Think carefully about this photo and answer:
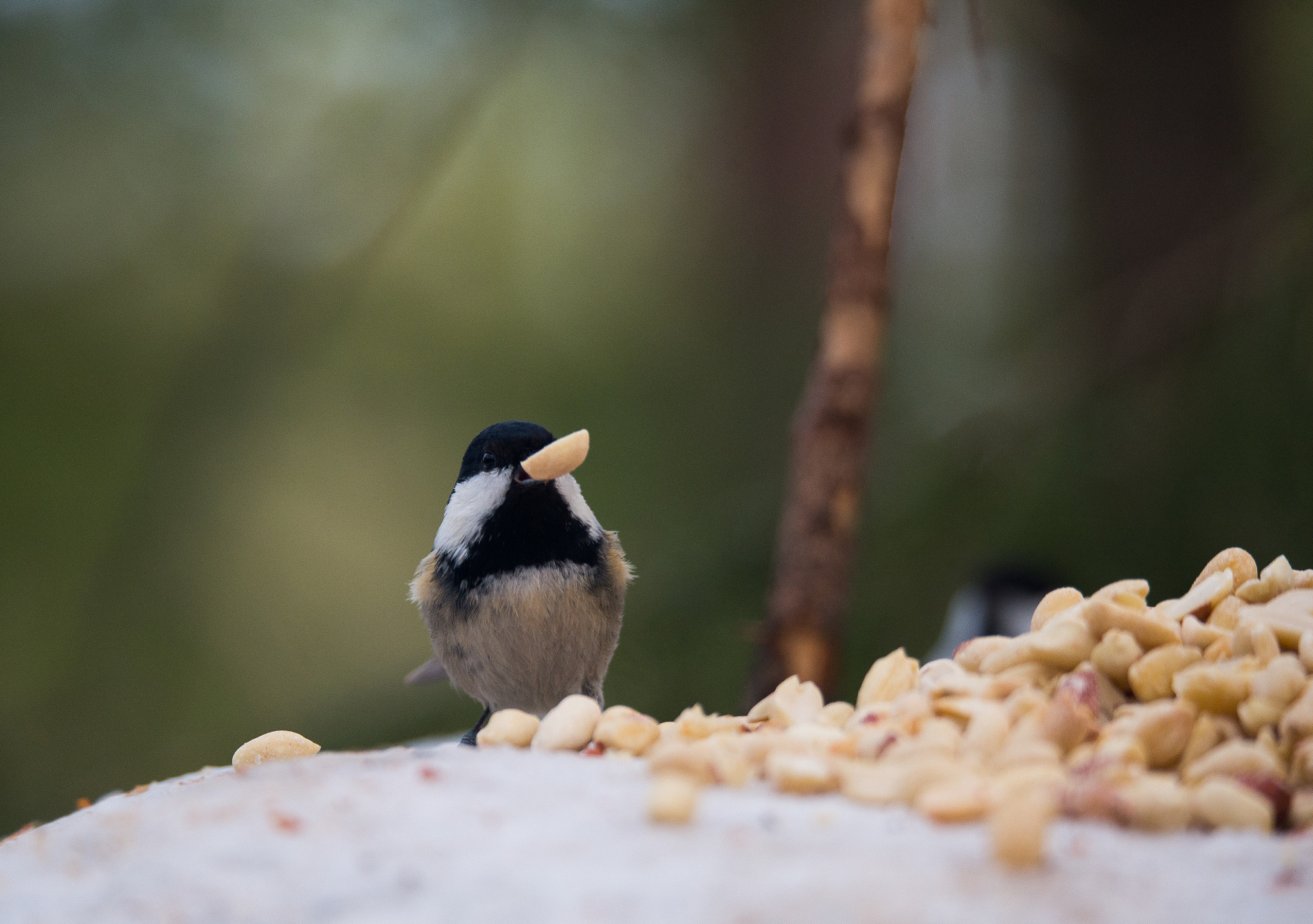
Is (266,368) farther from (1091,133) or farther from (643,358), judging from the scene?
(1091,133)

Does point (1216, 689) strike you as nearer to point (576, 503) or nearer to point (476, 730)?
point (576, 503)

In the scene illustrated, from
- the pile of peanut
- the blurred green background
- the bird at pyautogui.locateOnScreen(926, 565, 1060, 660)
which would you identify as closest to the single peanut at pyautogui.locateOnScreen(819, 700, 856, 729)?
the pile of peanut

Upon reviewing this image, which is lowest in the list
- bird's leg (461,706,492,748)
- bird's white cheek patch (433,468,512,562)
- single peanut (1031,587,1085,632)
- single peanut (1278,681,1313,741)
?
bird's leg (461,706,492,748)

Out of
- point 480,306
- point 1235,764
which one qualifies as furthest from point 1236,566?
point 480,306

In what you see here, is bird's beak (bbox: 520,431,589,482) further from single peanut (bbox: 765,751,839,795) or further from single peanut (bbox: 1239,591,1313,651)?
single peanut (bbox: 1239,591,1313,651)

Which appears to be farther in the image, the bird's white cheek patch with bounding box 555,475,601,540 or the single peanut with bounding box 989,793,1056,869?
the bird's white cheek patch with bounding box 555,475,601,540

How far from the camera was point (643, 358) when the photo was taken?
214 cm

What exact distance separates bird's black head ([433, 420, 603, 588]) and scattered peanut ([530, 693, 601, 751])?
0.96 ft

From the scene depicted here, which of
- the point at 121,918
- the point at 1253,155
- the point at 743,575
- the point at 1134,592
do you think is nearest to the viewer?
the point at 121,918

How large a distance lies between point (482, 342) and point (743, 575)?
2.54 ft

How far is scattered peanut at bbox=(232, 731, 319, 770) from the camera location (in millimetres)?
709

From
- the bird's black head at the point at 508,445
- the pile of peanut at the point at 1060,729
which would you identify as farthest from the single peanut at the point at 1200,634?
the bird's black head at the point at 508,445

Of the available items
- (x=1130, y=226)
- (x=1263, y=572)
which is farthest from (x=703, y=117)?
(x=1263, y=572)

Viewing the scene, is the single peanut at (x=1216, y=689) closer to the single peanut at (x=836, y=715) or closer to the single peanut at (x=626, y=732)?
the single peanut at (x=836, y=715)
